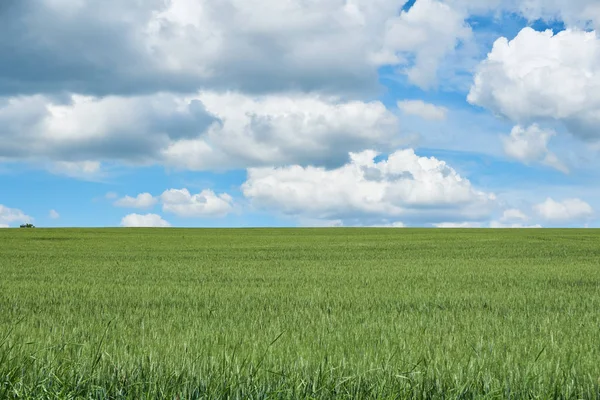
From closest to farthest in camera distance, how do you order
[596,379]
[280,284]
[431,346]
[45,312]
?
[596,379], [431,346], [45,312], [280,284]

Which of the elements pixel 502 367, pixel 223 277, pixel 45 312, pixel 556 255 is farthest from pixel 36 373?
pixel 556 255

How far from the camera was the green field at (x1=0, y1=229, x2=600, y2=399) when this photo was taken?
15.9ft

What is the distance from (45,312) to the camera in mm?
→ 11664

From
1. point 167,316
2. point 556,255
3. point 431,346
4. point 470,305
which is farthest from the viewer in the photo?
point 556,255

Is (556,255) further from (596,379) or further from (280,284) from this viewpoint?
(596,379)

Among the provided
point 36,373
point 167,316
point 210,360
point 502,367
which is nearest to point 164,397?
point 210,360

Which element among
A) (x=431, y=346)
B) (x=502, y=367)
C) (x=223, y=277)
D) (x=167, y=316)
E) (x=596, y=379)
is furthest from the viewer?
(x=223, y=277)

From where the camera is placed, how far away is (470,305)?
41.6ft

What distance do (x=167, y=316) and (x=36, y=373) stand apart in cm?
561

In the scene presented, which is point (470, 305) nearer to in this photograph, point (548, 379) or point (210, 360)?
point (548, 379)

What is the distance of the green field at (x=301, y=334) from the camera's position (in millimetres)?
4844

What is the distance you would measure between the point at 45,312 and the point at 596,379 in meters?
10.3

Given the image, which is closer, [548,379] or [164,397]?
[164,397]

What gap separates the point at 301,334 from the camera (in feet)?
26.5
